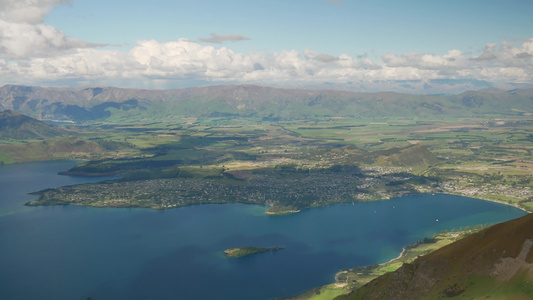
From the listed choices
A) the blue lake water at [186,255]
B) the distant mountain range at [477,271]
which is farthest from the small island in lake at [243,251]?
the distant mountain range at [477,271]

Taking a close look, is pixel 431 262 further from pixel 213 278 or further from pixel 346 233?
pixel 346 233

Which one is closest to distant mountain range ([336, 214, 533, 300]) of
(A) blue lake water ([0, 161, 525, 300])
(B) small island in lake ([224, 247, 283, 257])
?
(A) blue lake water ([0, 161, 525, 300])

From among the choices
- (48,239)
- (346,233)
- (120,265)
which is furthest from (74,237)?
(346,233)

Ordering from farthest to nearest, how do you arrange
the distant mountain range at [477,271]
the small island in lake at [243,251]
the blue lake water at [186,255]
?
the small island in lake at [243,251], the blue lake water at [186,255], the distant mountain range at [477,271]

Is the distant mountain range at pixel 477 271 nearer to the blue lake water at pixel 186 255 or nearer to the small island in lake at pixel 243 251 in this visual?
the blue lake water at pixel 186 255

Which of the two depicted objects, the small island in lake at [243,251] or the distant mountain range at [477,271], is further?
the small island in lake at [243,251]

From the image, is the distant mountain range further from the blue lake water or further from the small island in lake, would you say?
the small island in lake
